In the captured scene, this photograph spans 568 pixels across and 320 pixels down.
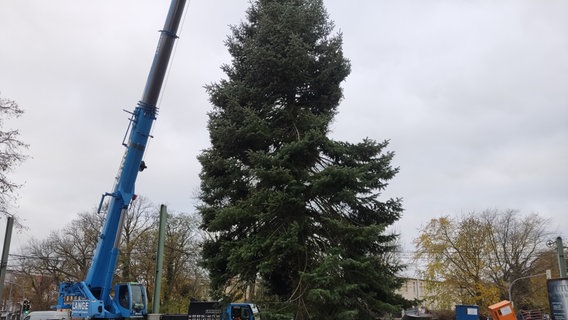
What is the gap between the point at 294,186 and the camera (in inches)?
649

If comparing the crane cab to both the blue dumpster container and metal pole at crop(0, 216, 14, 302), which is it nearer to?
metal pole at crop(0, 216, 14, 302)

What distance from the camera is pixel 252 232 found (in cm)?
1766

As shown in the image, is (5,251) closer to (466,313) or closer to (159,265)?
(159,265)

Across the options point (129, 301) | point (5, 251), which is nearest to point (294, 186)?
point (129, 301)

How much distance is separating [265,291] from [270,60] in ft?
29.4

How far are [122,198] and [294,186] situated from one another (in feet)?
19.1

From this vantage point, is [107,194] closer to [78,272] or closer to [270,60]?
[270,60]

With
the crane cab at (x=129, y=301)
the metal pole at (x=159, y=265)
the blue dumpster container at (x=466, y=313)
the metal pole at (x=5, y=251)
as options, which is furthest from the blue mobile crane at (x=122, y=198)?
the blue dumpster container at (x=466, y=313)

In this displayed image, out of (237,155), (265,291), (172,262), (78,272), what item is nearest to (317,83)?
(237,155)

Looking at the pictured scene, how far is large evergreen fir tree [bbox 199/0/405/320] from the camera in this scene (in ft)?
52.0

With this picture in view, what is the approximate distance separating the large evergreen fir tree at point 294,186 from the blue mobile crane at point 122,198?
2.95 m

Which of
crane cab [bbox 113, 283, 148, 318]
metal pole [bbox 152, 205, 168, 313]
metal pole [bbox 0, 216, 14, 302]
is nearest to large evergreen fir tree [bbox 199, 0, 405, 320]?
metal pole [bbox 152, 205, 168, 313]

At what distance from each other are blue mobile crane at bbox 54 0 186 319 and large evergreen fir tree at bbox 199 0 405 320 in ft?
9.69

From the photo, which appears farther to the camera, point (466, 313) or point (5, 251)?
point (5, 251)
